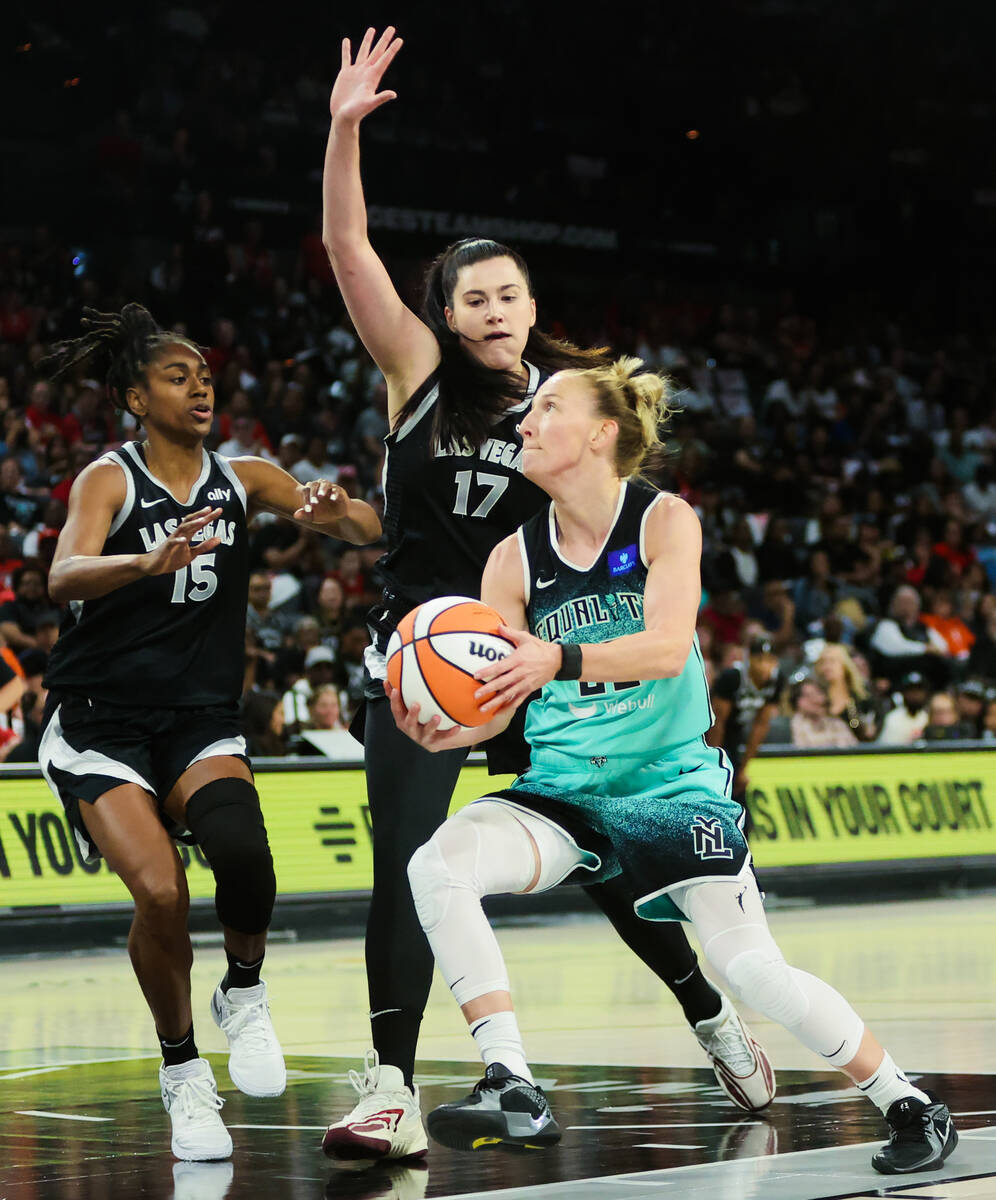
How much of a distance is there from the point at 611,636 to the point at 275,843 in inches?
275

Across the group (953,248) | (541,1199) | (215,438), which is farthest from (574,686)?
(953,248)

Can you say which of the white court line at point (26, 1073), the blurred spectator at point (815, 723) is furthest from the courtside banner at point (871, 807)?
the white court line at point (26, 1073)

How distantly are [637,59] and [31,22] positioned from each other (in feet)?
26.9

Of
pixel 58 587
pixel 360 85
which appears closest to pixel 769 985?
pixel 58 587

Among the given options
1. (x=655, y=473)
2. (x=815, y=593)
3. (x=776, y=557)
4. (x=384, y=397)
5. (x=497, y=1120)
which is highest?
(x=384, y=397)

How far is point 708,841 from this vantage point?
4469mm

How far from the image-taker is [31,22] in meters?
19.8

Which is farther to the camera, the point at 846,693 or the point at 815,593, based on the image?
the point at 815,593

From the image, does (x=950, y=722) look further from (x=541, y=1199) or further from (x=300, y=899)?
(x=541, y=1199)

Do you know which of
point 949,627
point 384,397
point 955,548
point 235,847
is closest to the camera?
point 235,847

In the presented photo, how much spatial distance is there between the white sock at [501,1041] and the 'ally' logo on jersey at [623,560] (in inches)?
44.9

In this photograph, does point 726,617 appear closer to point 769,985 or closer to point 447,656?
point 769,985

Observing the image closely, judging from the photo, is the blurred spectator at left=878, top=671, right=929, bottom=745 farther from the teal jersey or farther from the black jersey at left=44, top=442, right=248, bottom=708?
the teal jersey

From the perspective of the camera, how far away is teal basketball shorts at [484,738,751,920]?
14.7 ft
